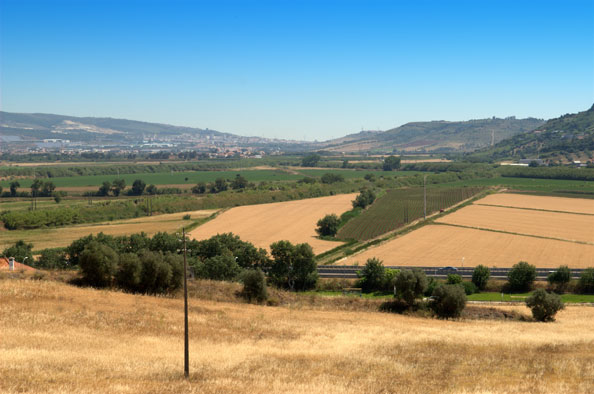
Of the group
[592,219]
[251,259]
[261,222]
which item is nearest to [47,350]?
[251,259]

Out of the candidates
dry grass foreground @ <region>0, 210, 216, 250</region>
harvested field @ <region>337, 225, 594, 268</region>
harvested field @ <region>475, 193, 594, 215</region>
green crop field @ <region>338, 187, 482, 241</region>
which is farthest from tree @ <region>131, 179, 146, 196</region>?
harvested field @ <region>475, 193, 594, 215</region>

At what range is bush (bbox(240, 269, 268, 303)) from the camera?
42.0 metres

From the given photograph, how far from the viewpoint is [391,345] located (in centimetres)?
2977

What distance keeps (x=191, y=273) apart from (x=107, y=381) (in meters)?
29.4

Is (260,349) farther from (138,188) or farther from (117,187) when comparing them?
(117,187)

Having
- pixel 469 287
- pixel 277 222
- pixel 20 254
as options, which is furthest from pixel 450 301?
pixel 277 222

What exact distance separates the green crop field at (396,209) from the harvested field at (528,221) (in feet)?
21.9

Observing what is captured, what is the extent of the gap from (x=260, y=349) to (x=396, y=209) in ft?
248

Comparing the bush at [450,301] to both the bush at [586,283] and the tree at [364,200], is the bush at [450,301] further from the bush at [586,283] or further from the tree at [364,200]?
the tree at [364,200]

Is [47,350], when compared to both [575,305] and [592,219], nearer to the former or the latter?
[575,305]

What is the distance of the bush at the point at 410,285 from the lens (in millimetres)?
42594

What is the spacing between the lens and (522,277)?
168 feet

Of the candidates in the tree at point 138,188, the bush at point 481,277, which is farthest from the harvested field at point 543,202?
the tree at point 138,188

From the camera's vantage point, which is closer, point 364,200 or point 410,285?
point 410,285
